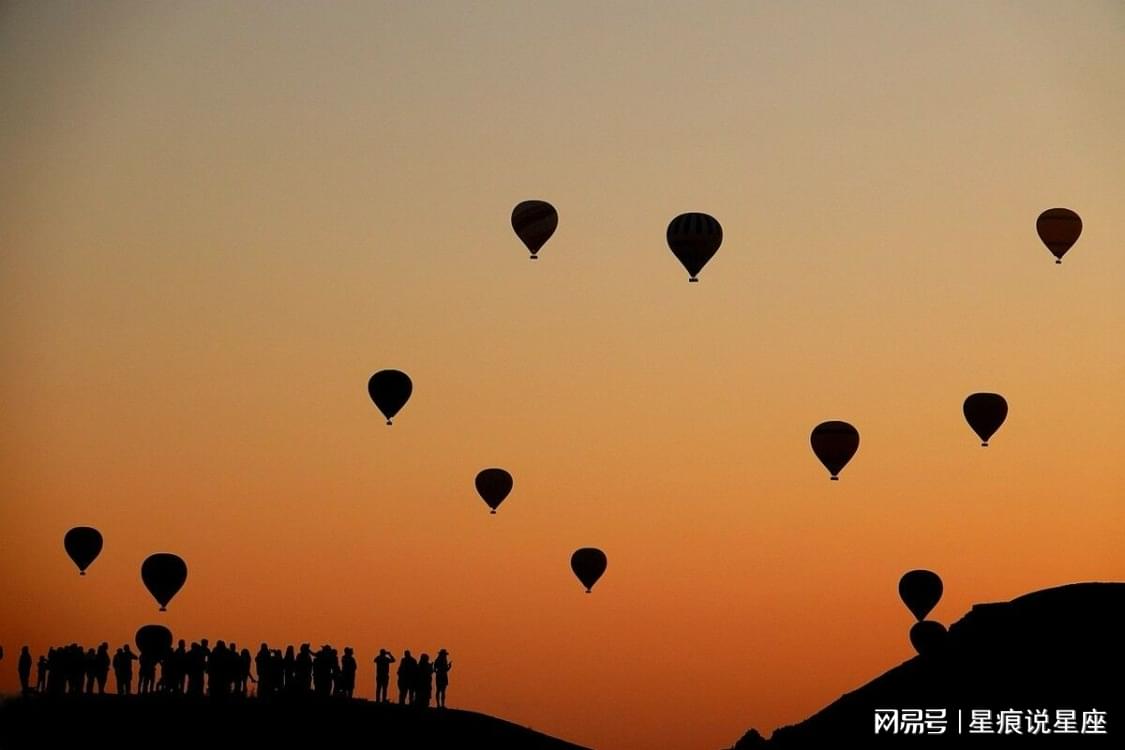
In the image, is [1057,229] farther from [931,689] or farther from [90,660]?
[90,660]

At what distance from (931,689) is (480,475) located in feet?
51.1

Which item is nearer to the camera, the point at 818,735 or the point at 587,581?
the point at 818,735

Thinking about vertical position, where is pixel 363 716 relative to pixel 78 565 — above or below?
below

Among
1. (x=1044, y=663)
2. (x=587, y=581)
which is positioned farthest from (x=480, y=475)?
(x=1044, y=663)

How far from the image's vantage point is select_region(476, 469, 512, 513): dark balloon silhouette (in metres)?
68.2

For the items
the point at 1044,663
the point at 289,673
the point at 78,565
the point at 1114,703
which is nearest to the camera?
the point at 289,673

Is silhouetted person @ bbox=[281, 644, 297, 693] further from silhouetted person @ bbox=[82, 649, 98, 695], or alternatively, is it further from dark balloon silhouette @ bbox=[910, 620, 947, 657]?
dark balloon silhouette @ bbox=[910, 620, 947, 657]

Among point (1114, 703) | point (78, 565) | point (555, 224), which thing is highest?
point (555, 224)

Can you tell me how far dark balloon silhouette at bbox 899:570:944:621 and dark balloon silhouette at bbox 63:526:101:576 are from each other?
25.1 metres

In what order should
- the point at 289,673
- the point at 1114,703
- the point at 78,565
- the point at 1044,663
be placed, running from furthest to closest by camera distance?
the point at 78,565 → the point at 1044,663 → the point at 1114,703 → the point at 289,673

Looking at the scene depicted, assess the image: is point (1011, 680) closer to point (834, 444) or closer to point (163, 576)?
point (834, 444)

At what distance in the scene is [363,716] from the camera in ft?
178

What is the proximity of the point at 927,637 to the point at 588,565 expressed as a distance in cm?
1124

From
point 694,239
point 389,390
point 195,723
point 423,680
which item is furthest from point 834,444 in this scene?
point 195,723
